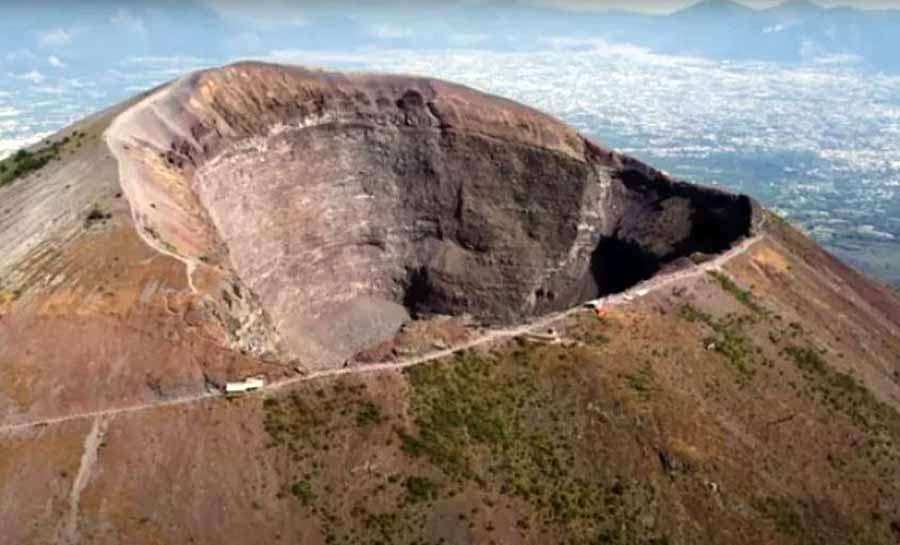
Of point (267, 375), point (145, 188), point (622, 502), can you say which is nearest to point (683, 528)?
point (622, 502)

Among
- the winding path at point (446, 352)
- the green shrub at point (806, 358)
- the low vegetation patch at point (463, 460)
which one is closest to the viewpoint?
the low vegetation patch at point (463, 460)

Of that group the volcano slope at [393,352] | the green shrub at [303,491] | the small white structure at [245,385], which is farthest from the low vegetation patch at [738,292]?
the green shrub at [303,491]

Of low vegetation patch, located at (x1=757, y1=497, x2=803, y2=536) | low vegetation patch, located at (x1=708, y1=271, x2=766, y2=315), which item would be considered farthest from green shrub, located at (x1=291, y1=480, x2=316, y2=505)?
low vegetation patch, located at (x1=708, y1=271, x2=766, y2=315)

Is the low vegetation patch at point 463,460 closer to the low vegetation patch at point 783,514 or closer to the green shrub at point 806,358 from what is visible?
the low vegetation patch at point 783,514

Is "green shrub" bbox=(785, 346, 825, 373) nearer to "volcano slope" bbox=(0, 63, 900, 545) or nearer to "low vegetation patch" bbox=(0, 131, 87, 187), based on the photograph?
"volcano slope" bbox=(0, 63, 900, 545)

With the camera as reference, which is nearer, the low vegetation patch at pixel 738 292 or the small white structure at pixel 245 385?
the small white structure at pixel 245 385

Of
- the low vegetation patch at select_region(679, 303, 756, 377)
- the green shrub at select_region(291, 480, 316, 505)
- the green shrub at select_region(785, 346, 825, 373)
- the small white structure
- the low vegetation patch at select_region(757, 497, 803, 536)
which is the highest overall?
the small white structure

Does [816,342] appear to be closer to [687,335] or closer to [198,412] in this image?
[687,335]
